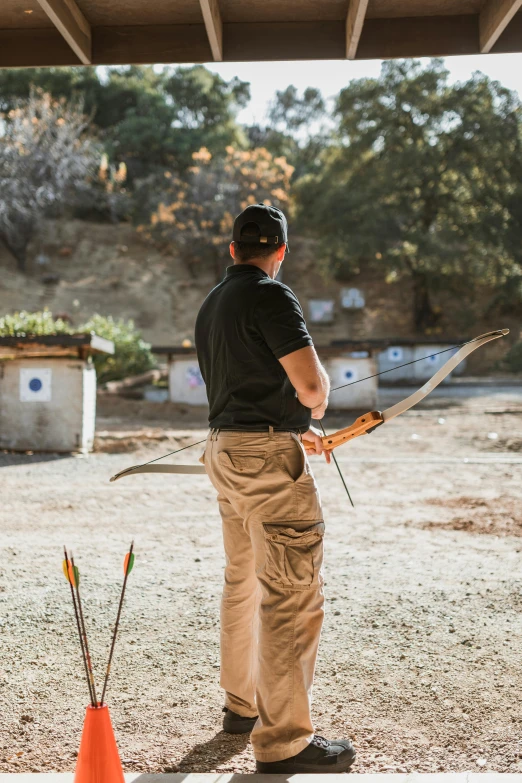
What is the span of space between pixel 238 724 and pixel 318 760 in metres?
0.45

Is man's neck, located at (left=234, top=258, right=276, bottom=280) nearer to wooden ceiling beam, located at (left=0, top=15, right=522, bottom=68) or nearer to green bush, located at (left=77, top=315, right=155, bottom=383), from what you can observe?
wooden ceiling beam, located at (left=0, top=15, right=522, bottom=68)

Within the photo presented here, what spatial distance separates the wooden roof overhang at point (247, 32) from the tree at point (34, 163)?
2650 cm

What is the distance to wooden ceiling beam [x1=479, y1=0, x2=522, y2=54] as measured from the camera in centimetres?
315

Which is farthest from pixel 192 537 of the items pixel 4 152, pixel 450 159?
pixel 4 152

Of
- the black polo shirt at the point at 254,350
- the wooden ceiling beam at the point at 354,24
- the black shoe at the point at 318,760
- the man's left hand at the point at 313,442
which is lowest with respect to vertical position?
the black shoe at the point at 318,760

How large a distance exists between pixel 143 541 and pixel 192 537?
0.41 m

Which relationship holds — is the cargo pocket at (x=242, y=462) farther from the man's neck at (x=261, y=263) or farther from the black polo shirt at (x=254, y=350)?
Answer: the man's neck at (x=261, y=263)

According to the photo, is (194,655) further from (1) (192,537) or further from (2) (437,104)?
(2) (437,104)

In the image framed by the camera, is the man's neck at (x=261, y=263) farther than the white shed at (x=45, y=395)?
No

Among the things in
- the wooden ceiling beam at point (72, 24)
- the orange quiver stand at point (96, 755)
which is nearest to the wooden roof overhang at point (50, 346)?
the wooden ceiling beam at point (72, 24)

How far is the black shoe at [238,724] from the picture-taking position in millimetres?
2785

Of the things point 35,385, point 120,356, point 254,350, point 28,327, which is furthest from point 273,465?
point 120,356

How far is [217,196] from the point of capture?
100 ft

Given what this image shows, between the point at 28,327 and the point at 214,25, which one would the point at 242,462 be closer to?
the point at 214,25
